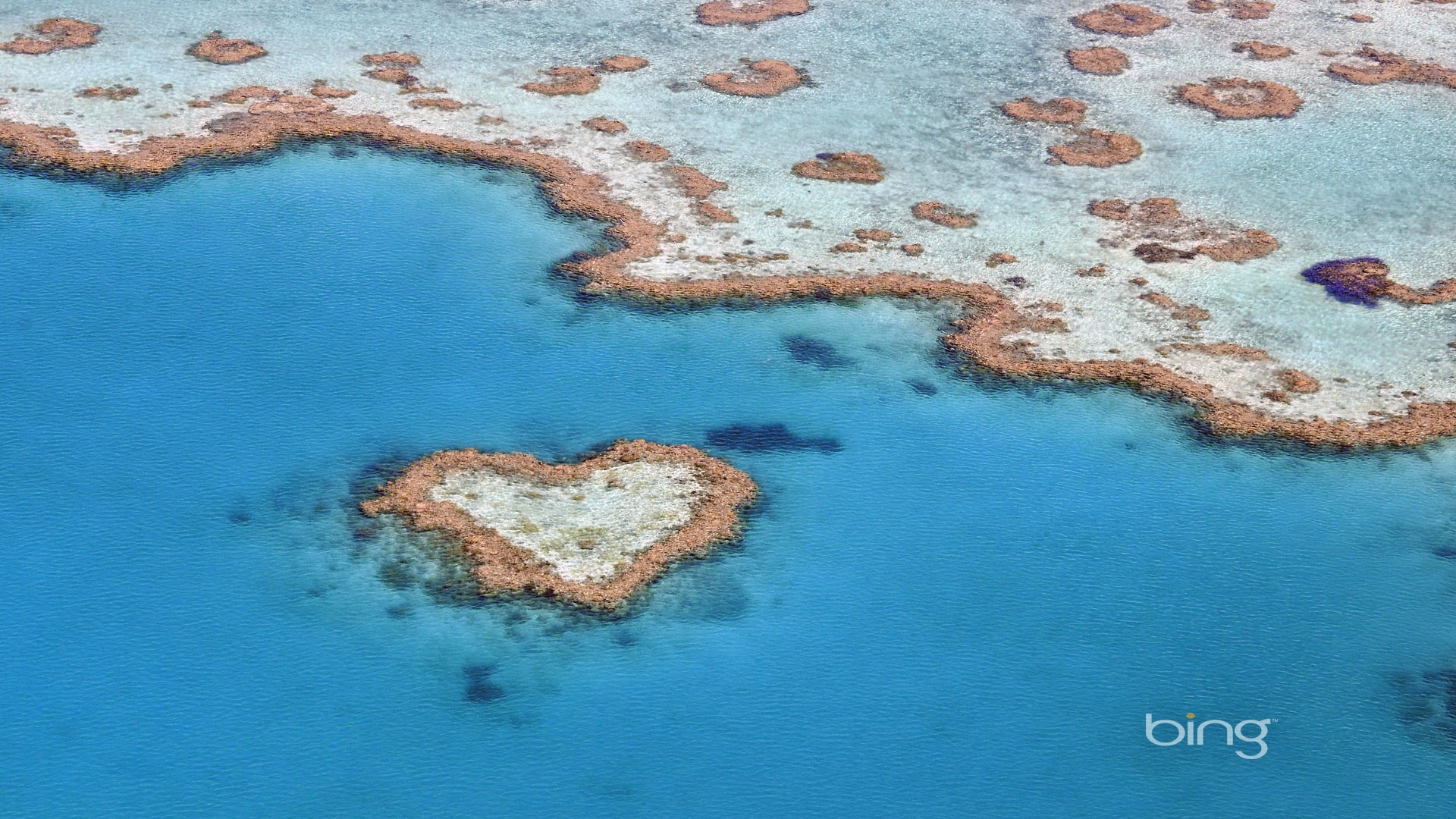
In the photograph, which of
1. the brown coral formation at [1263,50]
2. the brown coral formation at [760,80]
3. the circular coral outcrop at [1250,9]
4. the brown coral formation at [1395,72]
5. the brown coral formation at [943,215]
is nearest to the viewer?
the brown coral formation at [943,215]

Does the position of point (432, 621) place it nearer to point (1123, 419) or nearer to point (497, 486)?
point (497, 486)

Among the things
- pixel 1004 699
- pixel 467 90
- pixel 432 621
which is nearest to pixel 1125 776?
pixel 1004 699

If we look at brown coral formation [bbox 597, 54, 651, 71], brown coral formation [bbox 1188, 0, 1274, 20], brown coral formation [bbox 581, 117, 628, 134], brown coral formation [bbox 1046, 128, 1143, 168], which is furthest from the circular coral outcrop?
brown coral formation [bbox 581, 117, 628, 134]

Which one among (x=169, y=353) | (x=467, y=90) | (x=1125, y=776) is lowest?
(x=1125, y=776)

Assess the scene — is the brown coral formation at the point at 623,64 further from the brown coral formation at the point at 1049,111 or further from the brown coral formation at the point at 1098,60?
the brown coral formation at the point at 1098,60

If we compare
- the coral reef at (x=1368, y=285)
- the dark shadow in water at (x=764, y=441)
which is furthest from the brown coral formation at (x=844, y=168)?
the coral reef at (x=1368, y=285)

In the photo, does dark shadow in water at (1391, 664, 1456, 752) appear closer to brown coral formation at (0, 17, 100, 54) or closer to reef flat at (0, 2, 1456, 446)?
reef flat at (0, 2, 1456, 446)

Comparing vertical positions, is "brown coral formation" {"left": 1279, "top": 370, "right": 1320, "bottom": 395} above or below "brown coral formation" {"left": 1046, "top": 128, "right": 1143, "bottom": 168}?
below
